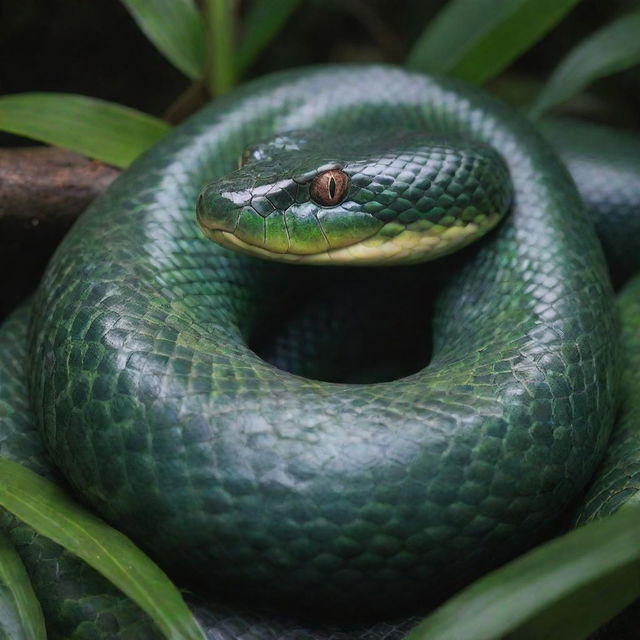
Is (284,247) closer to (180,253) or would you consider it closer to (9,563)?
(180,253)

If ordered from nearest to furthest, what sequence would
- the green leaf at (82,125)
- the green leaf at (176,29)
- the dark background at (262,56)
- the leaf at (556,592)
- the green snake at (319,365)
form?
1. the leaf at (556,592)
2. the green snake at (319,365)
3. the green leaf at (82,125)
4. the green leaf at (176,29)
5. the dark background at (262,56)

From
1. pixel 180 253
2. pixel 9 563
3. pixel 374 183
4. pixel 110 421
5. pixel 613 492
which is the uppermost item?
pixel 374 183

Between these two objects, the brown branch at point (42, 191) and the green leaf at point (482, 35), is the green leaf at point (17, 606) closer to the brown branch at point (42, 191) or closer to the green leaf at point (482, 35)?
the brown branch at point (42, 191)

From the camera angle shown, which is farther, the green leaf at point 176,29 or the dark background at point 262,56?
the dark background at point 262,56

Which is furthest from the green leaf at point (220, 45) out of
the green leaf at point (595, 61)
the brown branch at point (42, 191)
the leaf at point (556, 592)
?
the leaf at point (556, 592)

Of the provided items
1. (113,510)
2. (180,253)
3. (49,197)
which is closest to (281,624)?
(113,510)

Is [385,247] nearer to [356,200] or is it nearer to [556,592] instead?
[356,200]

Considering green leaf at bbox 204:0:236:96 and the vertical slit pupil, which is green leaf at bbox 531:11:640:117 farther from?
the vertical slit pupil
